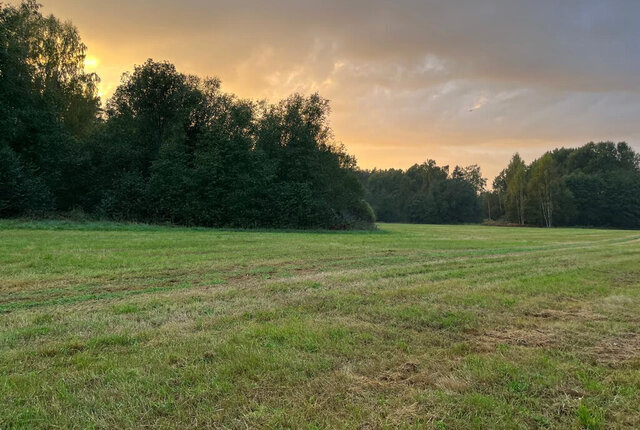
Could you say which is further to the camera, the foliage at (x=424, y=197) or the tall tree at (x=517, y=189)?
the foliage at (x=424, y=197)

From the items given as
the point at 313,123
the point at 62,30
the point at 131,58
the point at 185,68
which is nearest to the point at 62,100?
the point at 62,30

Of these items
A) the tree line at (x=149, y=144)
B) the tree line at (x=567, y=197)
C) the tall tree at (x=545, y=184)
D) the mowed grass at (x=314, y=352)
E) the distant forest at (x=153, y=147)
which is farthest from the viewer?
the tree line at (x=567, y=197)

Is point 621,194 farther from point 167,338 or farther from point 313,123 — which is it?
point 167,338

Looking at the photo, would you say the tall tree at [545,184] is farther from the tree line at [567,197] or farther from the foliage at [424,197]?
the foliage at [424,197]

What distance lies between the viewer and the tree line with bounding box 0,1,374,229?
25388 mm

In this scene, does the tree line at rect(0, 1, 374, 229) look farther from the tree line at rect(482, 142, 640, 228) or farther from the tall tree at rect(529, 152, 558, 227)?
the tree line at rect(482, 142, 640, 228)

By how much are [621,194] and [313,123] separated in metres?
79.3

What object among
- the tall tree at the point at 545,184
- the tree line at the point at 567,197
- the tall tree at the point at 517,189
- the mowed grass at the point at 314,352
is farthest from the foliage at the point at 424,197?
the mowed grass at the point at 314,352

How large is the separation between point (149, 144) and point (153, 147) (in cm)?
42

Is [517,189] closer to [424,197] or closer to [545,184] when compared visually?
[545,184]

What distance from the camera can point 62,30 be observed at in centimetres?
3109

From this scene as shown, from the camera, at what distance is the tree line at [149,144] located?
25.4m

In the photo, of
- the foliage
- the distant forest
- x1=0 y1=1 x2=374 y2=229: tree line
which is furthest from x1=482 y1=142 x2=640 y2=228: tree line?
x1=0 y1=1 x2=374 y2=229: tree line

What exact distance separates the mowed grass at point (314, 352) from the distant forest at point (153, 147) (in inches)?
787
